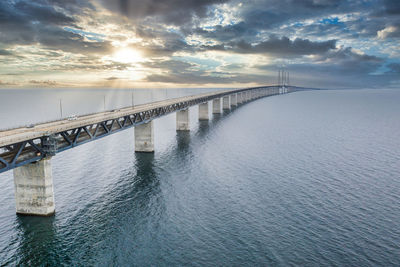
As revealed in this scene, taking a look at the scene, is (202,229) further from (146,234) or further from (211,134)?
(211,134)

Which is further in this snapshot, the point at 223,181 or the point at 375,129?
the point at 375,129

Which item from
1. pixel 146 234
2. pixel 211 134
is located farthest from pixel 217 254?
pixel 211 134

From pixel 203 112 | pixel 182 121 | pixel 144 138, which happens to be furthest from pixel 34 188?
pixel 203 112

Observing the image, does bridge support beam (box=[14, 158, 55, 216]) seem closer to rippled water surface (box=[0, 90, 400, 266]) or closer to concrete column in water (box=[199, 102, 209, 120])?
rippled water surface (box=[0, 90, 400, 266])

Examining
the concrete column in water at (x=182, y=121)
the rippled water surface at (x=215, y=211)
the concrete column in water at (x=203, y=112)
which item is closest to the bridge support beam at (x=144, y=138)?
the rippled water surface at (x=215, y=211)

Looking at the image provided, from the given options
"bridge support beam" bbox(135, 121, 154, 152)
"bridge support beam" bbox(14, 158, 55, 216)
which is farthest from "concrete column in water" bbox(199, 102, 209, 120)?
"bridge support beam" bbox(14, 158, 55, 216)
